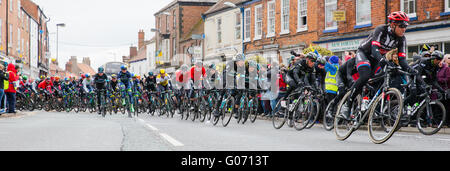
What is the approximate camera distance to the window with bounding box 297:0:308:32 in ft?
92.0

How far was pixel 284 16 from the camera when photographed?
98.8ft

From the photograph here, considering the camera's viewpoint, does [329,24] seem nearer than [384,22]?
No

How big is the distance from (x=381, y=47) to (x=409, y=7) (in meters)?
15.0

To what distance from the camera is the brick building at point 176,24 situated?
53.8 m

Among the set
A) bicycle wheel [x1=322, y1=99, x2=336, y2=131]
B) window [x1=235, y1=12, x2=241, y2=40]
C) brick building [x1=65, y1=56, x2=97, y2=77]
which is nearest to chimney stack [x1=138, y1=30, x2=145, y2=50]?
brick building [x1=65, y1=56, x2=97, y2=77]

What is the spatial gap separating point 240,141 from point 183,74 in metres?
9.45

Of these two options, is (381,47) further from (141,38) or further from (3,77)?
(141,38)

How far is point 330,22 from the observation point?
25.7 meters

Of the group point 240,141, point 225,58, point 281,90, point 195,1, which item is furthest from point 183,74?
point 195,1

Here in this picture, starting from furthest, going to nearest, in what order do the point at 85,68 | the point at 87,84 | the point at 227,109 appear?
the point at 85,68, the point at 87,84, the point at 227,109

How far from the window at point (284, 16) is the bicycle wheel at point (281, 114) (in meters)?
18.7

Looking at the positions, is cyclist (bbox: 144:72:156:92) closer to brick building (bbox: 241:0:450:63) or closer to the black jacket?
the black jacket

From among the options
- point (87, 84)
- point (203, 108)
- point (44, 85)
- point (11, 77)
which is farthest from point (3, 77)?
point (44, 85)

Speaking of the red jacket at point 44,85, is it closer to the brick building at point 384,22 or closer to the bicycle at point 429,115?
the brick building at point 384,22
